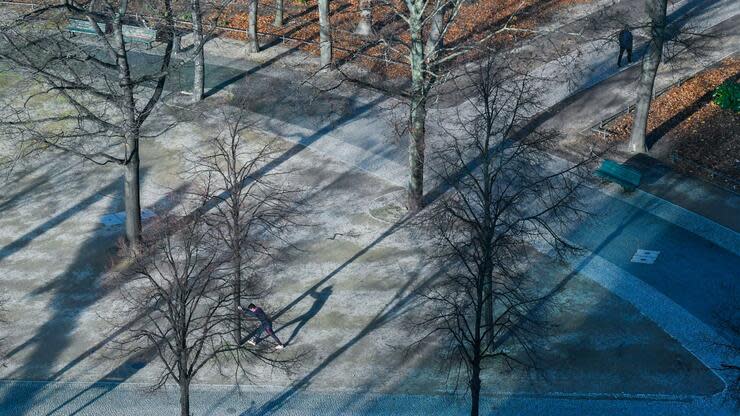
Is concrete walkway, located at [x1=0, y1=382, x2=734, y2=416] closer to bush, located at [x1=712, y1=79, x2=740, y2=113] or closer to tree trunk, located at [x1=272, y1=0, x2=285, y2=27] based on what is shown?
bush, located at [x1=712, y1=79, x2=740, y2=113]

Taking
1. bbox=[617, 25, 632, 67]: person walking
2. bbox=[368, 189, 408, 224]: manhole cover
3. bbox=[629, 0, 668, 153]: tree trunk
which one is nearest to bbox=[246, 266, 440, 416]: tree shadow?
bbox=[368, 189, 408, 224]: manhole cover

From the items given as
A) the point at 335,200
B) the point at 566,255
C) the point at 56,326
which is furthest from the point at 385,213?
the point at 56,326

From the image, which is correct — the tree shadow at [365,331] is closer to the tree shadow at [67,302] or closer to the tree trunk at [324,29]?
the tree shadow at [67,302]

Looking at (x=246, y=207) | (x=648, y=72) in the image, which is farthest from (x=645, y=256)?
(x=246, y=207)

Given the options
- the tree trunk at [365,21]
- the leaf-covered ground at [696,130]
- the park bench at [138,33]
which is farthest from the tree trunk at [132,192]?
the leaf-covered ground at [696,130]

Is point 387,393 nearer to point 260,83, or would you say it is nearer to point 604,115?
point 604,115
